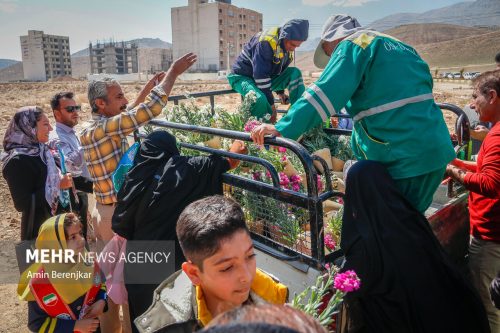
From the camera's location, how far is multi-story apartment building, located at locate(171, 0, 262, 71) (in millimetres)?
71625

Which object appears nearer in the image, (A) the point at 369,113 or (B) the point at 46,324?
(A) the point at 369,113

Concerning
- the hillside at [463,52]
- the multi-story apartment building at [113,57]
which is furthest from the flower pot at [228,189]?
the multi-story apartment building at [113,57]

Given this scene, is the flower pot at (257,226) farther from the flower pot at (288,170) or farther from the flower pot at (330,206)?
the flower pot at (330,206)

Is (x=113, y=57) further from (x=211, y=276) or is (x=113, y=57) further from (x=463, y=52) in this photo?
(x=211, y=276)

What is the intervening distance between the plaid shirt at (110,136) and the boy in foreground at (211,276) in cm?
154

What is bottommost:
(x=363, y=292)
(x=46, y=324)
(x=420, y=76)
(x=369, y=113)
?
(x=46, y=324)

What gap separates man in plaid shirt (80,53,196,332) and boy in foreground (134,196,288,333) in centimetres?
154

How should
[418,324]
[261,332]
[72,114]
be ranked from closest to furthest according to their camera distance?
[261,332] < [418,324] < [72,114]

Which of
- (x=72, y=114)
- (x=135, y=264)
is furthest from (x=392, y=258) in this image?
(x=72, y=114)

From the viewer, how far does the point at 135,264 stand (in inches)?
102

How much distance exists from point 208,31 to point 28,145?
72895 mm

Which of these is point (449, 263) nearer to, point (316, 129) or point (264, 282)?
point (264, 282)

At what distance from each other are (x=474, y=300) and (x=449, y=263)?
0.73 feet

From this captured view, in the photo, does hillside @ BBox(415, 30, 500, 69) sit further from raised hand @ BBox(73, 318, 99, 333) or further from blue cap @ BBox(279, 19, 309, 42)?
raised hand @ BBox(73, 318, 99, 333)
